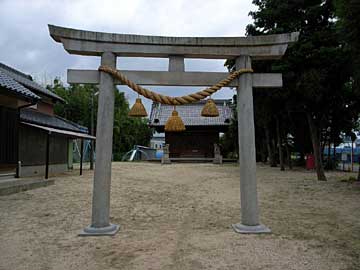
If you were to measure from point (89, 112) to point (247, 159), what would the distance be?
28181 mm

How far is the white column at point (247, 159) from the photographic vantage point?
4.75m

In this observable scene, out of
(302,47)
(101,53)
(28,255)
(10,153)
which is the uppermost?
(302,47)

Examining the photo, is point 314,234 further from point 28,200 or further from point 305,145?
point 305,145

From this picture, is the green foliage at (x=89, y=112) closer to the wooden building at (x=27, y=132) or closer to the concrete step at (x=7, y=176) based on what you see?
the wooden building at (x=27, y=132)

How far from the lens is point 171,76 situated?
4926 millimetres

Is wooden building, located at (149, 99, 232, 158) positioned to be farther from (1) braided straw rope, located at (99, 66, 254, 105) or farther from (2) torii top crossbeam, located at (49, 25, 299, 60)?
(1) braided straw rope, located at (99, 66, 254, 105)

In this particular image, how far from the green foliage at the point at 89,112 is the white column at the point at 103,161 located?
2383cm

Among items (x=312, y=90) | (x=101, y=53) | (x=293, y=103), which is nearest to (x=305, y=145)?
(x=293, y=103)

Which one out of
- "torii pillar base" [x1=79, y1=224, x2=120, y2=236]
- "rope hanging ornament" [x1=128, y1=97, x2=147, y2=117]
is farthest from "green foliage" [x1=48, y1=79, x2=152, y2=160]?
"torii pillar base" [x1=79, y1=224, x2=120, y2=236]

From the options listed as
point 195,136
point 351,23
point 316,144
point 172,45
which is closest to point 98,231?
point 172,45

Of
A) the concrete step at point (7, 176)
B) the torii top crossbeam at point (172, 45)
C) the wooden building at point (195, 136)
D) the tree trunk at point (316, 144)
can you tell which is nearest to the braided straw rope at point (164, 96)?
the torii top crossbeam at point (172, 45)

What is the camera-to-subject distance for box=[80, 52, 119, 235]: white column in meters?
4.63

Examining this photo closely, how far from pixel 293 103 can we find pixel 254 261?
30.8 feet

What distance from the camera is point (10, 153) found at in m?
8.75
